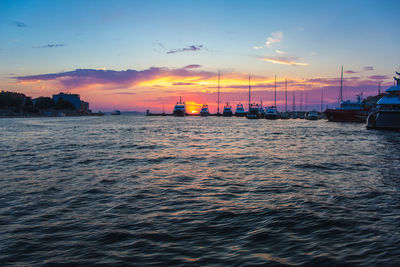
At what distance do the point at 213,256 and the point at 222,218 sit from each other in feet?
6.70

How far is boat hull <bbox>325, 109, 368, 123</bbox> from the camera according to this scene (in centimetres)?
7960

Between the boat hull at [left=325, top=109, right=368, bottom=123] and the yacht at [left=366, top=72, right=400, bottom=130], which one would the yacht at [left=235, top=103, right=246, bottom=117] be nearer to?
the boat hull at [left=325, top=109, right=368, bottom=123]

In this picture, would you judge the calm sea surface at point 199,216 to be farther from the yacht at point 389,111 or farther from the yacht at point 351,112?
the yacht at point 351,112

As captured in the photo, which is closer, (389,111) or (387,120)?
(389,111)

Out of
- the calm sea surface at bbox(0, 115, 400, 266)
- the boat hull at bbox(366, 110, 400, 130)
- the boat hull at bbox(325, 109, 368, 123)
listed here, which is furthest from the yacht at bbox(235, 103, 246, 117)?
the calm sea surface at bbox(0, 115, 400, 266)

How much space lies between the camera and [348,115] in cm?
8231

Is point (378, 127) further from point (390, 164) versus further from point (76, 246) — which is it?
point (76, 246)

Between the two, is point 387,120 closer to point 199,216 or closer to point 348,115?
point 348,115

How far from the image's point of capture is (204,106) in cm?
19875

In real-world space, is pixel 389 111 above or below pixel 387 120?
above

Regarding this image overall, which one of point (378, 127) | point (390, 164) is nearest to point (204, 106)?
point (378, 127)

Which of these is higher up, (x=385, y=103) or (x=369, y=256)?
(x=385, y=103)

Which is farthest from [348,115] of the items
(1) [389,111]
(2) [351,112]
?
(1) [389,111]

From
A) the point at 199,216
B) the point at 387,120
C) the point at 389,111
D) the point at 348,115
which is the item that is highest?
the point at 389,111
